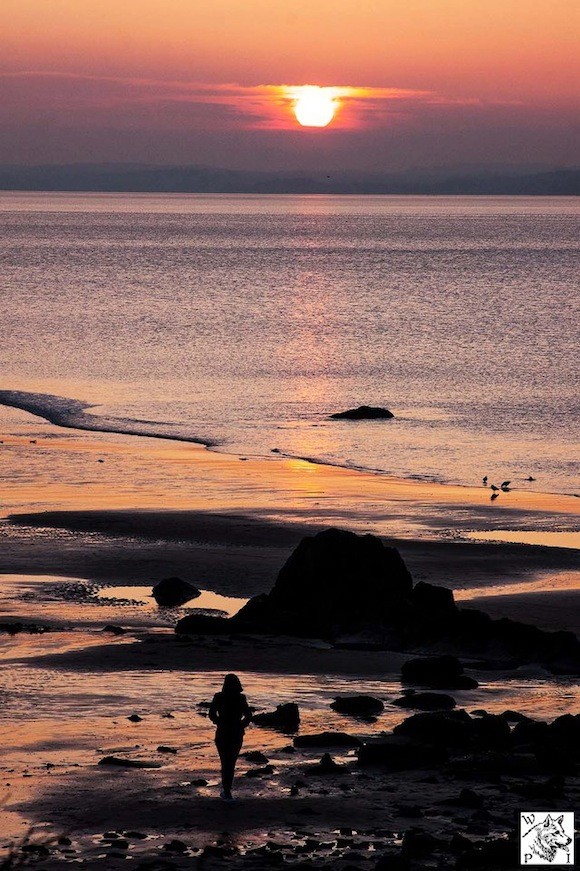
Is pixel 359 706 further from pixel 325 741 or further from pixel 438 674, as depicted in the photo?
pixel 438 674

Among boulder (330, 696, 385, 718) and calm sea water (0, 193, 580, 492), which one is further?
calm sea water (0, 193, 580, 492)

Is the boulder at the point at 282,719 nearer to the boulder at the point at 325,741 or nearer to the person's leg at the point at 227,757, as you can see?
the boulder at the point at 325,741

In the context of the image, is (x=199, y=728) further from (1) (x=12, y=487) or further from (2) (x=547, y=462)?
(2) (x=547, y=462)

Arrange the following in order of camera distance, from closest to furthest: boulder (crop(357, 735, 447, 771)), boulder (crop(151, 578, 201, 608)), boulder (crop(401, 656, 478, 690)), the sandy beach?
the sandy beach
boulder (crop(357, 735, 447, 771))
boulder (crop(401, 656, 478, 690))
boulder (crop(151, 578, 201, 608))

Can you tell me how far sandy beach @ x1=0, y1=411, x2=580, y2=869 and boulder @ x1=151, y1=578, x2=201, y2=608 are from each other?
294 mm

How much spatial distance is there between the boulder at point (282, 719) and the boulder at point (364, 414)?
126ft

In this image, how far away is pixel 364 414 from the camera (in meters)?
57.6

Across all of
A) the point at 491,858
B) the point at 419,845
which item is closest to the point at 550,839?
the point at 491,858

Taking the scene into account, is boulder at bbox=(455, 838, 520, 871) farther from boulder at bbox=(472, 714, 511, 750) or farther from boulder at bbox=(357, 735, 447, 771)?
boulder at bbox=(472, 714, 511, 750)

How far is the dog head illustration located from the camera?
14156 millimetres

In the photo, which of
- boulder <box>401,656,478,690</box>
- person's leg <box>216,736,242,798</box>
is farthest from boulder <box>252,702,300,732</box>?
boulder <box>401,656,478,690</box>

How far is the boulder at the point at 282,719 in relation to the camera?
61.6 feet

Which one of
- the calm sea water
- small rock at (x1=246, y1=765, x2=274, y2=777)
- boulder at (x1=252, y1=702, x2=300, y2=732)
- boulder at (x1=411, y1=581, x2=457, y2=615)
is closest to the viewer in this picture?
small rock at (x1=246, y1=765, x2=274, y2=777)

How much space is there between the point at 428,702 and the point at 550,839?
5.49 metres
